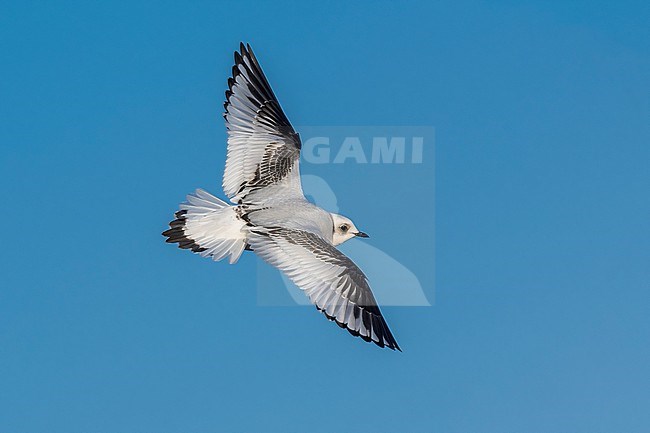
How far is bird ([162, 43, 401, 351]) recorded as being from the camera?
327 inches

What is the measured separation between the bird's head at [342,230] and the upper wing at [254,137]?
0.47 m

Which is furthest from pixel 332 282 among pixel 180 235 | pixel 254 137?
pixel 254 137

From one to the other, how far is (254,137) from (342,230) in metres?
1.34

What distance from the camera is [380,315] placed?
27.3 feet

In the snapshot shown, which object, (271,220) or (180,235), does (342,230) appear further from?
(180,235)

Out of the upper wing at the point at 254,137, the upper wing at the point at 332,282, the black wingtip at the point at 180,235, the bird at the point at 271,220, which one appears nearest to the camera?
the upper wing at the point at 332,282

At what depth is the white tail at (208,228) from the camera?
9211mm

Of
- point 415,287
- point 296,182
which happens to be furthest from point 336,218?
point 415,287

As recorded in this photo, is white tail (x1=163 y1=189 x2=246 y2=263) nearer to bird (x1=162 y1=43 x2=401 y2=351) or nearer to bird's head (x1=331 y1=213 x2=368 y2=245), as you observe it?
bird (x1=162 y1=43 x2=401 y2=351)

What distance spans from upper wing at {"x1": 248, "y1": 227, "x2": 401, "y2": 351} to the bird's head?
1163mm

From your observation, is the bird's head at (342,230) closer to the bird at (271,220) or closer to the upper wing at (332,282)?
the bird at (271,220)

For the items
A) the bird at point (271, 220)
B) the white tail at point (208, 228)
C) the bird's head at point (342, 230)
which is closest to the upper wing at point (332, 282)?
the bird at point (271, 220)

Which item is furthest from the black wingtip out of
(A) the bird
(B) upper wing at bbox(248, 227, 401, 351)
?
(B) upper wing at bbox(248, 227, 401, 351)

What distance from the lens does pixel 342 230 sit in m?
9.75
